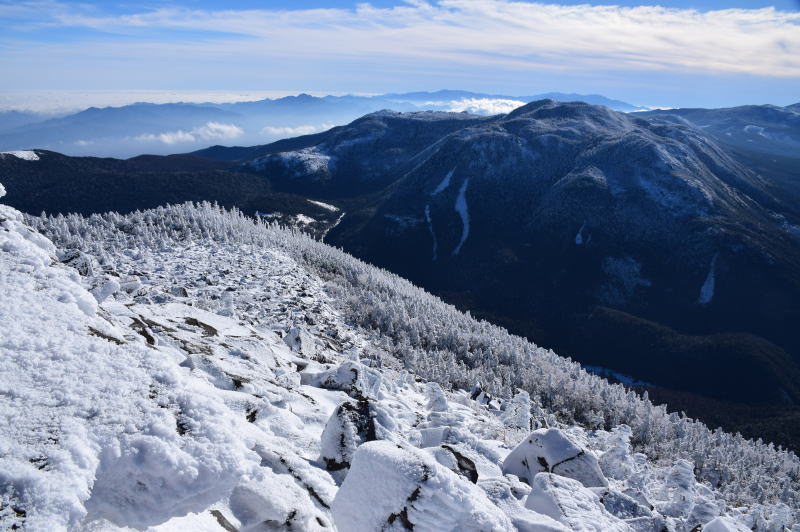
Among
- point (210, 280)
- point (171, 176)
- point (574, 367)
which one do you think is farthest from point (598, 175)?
point (171, 176)

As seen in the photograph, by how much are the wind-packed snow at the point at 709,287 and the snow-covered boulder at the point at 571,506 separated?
126m

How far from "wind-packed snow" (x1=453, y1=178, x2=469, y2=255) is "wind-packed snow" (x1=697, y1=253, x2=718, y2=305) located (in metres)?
70.6

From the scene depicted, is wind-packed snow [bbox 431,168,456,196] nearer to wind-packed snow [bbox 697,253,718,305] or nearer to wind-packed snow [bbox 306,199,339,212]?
wind-packed snow [bbox 306,199,339,212]

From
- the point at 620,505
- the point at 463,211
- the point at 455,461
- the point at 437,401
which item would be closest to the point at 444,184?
the point at 463,211

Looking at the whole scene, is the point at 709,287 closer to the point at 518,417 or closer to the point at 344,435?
the point at 518,417

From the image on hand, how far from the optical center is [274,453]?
8836 millimetres

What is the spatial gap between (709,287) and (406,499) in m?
136

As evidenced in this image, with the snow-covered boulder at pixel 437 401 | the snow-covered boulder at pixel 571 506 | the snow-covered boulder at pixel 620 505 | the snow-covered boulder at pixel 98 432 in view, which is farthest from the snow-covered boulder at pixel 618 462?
the snow-covered boulder at pixel 98 432

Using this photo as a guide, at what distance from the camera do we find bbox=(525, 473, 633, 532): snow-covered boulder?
9.55 metres

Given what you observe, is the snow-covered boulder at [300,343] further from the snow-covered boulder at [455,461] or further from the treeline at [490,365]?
the snow-covered boulder at [455,461]

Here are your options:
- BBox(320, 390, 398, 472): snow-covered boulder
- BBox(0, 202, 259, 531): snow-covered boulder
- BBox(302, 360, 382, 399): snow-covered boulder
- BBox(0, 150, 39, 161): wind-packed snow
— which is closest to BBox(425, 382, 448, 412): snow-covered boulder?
BBox(302, 360, 382, 399): snow-covered boulder

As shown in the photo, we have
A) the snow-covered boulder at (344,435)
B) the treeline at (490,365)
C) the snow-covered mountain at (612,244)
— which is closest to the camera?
the snow-covered boulder at (344,435)

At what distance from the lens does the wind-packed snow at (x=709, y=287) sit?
4471 inches

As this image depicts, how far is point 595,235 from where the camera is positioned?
136 m
